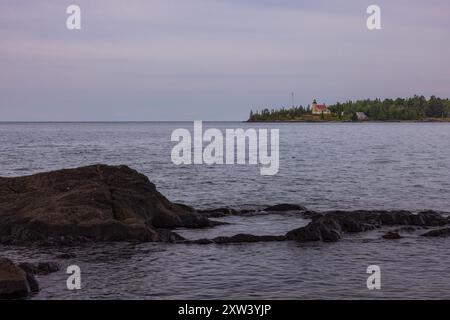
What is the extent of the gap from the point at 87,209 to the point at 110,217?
118 centimetres

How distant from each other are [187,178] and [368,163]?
33475 millimetres

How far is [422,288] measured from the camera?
64.6ft

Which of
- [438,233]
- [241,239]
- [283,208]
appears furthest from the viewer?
[283,208]

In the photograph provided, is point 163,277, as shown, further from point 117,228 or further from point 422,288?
point 422,288

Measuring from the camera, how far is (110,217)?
28.1m

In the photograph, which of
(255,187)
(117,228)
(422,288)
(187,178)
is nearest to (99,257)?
(117,228)

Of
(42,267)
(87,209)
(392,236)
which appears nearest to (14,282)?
(42,267)

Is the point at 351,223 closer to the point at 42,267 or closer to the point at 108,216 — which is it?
the point at 108,216

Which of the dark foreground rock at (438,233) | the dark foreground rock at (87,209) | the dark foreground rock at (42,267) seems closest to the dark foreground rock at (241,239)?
the dark foreground rock at (87,209)

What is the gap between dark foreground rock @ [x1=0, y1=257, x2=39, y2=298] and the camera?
18109 mm

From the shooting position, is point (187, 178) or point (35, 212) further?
point (187, 178)

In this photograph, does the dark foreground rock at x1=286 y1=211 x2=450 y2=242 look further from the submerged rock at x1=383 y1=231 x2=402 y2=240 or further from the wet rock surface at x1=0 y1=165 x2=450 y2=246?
the submerged rock at x1=383 y1=231 x2=402 y2=240

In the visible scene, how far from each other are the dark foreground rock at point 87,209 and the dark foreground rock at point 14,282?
23.5ft
